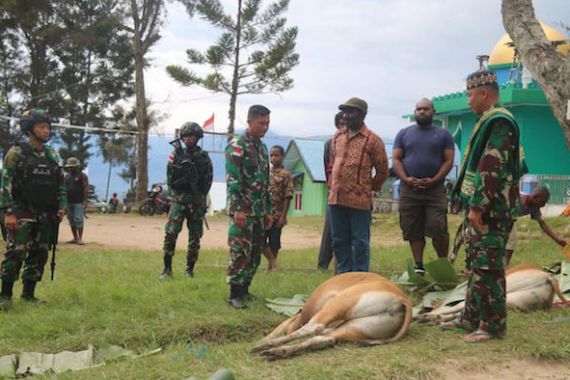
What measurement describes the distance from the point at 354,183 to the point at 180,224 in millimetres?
2268

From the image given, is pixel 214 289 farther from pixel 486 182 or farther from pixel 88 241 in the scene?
pixel 88 241

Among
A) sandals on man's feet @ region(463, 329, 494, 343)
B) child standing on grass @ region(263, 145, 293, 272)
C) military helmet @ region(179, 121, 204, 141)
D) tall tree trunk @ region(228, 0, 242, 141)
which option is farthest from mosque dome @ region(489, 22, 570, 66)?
sandals on man's feet @ region(463, 329, 494, 343)

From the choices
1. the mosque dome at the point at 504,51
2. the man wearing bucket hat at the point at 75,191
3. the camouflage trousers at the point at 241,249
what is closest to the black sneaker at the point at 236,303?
the camouflage trousers at the point at 241,249

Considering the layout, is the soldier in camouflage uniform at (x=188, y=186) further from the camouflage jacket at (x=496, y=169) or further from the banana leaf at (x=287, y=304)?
the camouflage jacket at (x=496, y=169)

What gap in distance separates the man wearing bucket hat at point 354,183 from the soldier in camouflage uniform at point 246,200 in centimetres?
69

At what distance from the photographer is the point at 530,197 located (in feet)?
23.1

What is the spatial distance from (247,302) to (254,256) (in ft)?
1.42

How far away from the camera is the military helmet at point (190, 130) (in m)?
7.34

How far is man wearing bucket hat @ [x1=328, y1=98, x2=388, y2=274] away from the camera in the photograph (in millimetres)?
6043

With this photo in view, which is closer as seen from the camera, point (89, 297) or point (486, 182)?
point (486, 182)

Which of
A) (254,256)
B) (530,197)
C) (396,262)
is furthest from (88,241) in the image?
(530,197)

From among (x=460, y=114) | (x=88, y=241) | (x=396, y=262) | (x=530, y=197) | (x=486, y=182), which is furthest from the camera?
(x=460, y=114)

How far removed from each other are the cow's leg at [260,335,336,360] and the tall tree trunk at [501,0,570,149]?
4.77 m

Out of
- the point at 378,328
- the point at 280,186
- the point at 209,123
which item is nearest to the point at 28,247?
the point at 280,186
